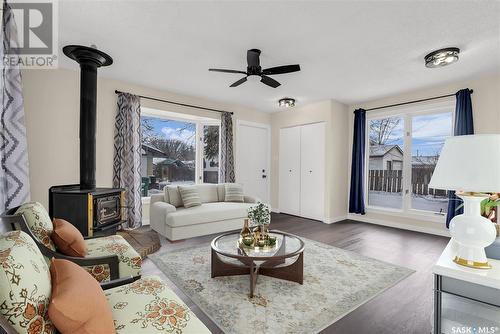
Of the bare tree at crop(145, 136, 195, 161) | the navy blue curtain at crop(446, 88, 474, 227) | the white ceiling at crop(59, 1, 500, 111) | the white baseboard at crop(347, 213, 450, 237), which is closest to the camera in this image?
the white ceiling at crop(59, 1, 500, 111)

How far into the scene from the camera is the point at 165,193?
4.13 metres

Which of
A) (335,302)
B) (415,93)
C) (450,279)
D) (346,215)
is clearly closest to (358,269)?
(335,302)

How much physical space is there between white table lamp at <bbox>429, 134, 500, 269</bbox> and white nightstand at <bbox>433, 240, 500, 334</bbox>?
0.10 meters

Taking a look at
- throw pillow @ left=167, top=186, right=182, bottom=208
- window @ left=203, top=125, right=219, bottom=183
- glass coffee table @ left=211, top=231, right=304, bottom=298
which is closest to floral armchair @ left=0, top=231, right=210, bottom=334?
glass coffee table @ left=211, top=231, right=304, bottom=298

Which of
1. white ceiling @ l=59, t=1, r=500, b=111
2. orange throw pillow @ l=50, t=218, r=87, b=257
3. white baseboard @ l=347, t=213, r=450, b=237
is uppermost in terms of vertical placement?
white ceiling @ l=59, t=1, r=500, b=111

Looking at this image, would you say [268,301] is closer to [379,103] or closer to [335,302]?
[335,302]

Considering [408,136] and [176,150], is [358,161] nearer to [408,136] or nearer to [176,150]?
[408,136]

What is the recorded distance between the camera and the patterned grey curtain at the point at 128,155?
161 inches

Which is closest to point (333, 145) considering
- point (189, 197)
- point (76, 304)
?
point (189, 197)

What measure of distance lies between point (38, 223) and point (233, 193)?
320 cm

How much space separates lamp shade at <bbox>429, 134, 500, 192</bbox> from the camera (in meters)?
1.21

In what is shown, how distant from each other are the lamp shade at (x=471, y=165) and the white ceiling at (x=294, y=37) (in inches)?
58.8

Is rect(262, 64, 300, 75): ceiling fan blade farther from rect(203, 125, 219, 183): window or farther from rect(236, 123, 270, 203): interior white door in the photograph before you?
rect(236, 123, 270, 203): interior white door

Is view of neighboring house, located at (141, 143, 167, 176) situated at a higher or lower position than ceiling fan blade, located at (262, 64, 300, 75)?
lower
